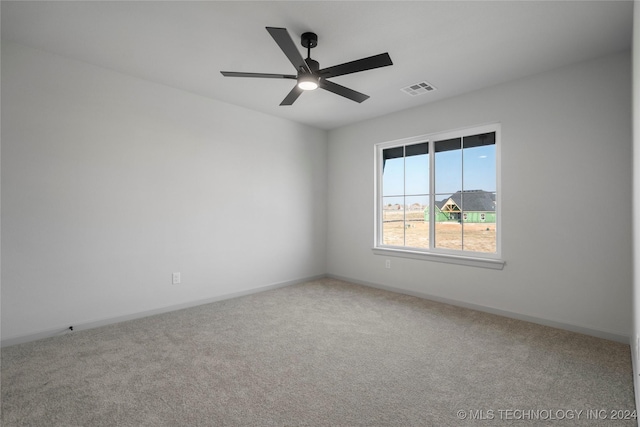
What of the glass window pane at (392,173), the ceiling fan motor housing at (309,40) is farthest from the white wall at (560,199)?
the ceiling fan motor housing at (309,40)

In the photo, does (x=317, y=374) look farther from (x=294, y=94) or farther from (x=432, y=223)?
(x=432, y=223)

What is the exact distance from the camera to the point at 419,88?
363 cm

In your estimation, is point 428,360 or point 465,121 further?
point 465,121

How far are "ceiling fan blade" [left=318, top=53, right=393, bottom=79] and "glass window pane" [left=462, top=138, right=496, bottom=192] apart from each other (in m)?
2.14

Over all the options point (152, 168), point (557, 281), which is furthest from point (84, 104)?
point (557, 281)

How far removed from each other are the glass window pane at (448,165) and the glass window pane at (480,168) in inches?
3.1

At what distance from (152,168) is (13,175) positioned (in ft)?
3.73

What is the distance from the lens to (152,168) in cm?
352

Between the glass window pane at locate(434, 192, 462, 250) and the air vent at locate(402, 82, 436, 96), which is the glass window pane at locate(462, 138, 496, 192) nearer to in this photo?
the glass window pane at locate(434, 192, 462, 250)

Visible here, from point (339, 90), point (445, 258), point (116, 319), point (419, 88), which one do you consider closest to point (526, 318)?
point (445, 258)

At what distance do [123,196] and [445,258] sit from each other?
385cm

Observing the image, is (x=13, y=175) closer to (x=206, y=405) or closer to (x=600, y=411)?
(x=206, y=405)

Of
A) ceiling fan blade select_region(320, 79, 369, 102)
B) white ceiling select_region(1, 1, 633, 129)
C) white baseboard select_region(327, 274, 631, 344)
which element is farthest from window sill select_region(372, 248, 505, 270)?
ceiling fan blade select_region(320, 79, 369, 102)

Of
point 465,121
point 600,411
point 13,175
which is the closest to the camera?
point 600,411
